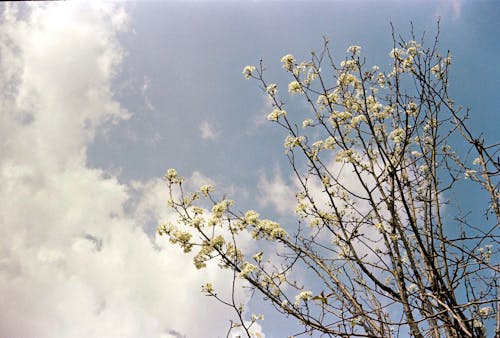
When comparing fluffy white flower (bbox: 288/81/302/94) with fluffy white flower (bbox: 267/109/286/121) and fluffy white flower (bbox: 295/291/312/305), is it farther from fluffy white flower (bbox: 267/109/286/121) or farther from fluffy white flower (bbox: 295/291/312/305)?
fluffy white flower (bbox: 295/291/312/305)

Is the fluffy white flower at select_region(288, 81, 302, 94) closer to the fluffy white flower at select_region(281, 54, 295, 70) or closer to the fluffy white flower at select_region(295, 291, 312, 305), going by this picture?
the fluffy white flower at select_region(281, 54, 295, 70)

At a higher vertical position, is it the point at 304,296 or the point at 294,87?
the point at 294,87

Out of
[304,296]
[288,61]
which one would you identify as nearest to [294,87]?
[288,61]

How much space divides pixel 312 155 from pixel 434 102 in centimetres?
154

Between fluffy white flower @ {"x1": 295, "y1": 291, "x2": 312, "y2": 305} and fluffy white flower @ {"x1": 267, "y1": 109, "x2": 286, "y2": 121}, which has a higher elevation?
fluffy white flower @ {"x1": 267, "y1": 109, "x2": 286, "y2": 121}

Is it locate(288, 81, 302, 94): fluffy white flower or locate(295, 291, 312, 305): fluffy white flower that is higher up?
locate(288, 81, 302, 94): fluffy white flower

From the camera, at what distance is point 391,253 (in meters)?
4.16

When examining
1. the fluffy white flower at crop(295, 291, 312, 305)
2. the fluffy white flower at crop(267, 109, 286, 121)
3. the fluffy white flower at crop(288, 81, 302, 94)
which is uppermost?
the fluffy white flower at crop(288, 81, 302, 94)

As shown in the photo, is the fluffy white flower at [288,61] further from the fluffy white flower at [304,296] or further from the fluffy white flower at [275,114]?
the fluffy white flower at [304,296]

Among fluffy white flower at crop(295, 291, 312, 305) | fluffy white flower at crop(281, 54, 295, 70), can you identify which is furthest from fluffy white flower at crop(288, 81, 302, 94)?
fluffy white flower at crop(295, 291, 312, 305)

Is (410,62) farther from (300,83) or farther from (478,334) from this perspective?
(478,334)

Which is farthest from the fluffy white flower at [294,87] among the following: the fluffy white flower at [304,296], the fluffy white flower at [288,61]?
the fluffy white flower at [304,296]

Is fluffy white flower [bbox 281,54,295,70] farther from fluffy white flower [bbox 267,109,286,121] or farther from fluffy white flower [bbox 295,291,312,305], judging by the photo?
fluffy white flower [bbox 295,291,312,305]

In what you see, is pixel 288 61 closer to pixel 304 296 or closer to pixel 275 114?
pixel 275 114
